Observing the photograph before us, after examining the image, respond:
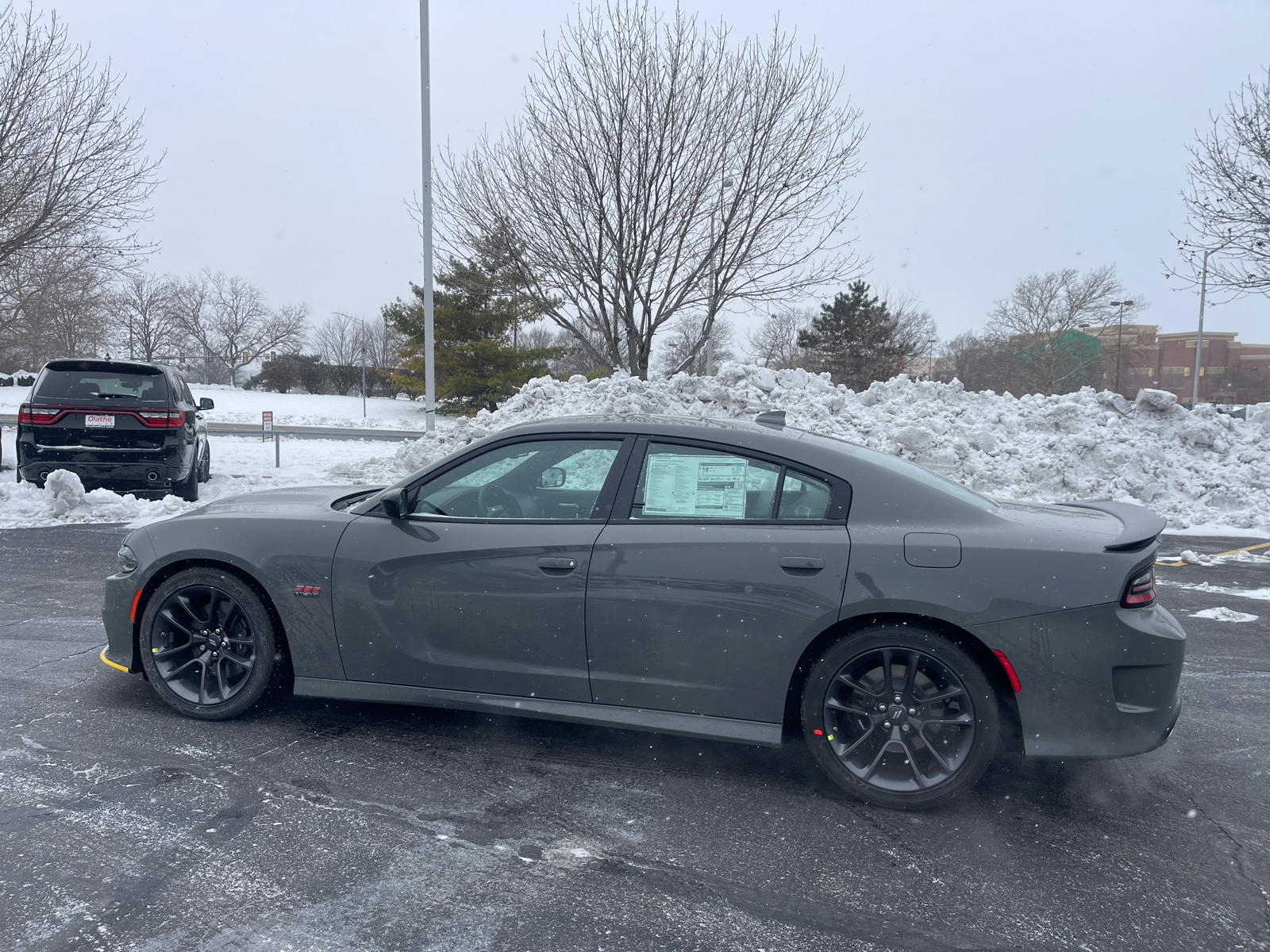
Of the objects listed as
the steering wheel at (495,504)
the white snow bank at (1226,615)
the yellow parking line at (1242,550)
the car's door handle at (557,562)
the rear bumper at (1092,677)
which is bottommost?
the white snow bank at (1226,615)

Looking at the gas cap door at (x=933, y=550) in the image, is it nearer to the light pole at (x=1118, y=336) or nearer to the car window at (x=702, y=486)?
the car window at (x=702, y=486)

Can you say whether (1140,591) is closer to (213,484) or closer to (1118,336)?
(213,484)

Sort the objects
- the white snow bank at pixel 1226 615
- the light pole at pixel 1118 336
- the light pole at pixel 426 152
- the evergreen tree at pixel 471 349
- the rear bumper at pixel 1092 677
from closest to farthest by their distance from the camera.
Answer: the rear bumper at pixel 1092 677
the white snow bank at pixel 1226 615
the light pole at pixel 426 152
the evergreen tree at pixel 471 349
the light pole at pixel 1118 336

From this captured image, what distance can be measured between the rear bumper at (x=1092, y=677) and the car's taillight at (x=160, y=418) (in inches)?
385

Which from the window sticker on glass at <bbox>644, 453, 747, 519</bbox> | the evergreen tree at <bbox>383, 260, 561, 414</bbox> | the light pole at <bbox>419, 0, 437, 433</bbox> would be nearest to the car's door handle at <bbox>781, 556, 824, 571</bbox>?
the window sticker on glass at <bbox>644, 453, 747, 519</bbox>

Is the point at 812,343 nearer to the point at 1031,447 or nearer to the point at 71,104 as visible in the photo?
the point at 1031,447

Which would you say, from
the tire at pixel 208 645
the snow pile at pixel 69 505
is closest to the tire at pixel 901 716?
the tire at pixel 208 645

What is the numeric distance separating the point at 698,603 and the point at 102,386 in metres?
9.34

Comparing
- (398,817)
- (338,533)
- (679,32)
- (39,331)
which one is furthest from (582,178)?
(39,331)

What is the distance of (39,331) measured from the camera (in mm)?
34250

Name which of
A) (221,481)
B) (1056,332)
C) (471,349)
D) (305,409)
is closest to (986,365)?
(1056,332)

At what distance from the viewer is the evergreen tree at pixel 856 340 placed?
43.4m

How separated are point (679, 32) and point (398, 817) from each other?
1511 cm

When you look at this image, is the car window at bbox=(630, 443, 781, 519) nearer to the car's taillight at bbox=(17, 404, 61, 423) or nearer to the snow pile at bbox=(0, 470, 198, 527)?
the snow pile at bbox=(0, 470, 198, 527)
